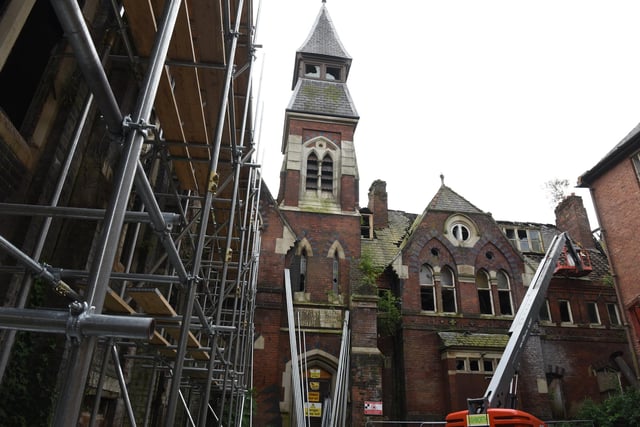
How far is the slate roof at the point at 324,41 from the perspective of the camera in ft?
Answer: 83.7

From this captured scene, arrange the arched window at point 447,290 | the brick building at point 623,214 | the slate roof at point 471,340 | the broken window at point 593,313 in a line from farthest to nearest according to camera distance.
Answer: the broken window at point 593,313 → the arched window at point 447,290 → the brick building at point 623,214 → the slate roof at point 471,340

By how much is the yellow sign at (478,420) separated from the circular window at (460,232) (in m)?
13.0

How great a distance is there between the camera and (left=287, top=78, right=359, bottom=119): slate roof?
22375 mm

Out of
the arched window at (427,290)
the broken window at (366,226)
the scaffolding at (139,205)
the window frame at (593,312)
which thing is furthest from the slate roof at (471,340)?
the scaffolding at (139,205)

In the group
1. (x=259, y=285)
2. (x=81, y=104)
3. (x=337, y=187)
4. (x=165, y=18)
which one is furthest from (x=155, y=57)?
(x=337, y=187)

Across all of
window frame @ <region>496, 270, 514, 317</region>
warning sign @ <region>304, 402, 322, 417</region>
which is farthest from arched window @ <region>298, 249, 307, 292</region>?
window frame @ <region>496, 270, 514, 317</region>

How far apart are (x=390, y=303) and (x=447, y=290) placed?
2961mm

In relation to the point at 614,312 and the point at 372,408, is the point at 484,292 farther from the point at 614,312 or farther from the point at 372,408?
the point at 372,408

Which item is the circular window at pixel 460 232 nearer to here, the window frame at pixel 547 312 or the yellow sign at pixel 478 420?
the window frame at pixel 547 312

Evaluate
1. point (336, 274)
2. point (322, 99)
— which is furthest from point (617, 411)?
point (322, 99)

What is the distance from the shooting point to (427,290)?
20.6m

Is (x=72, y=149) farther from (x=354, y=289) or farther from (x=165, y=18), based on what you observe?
(x=354, y=289)

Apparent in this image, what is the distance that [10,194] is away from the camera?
4973 millimetres

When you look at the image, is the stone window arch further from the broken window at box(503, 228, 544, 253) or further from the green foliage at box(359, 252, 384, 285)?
the broken window at box(503, 228, 544, 253)
